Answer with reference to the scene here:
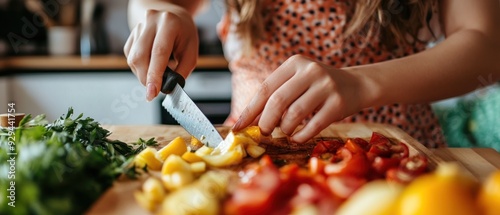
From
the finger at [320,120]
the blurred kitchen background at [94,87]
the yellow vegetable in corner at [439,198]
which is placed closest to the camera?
the yellow vegetable in corner at [439,198]

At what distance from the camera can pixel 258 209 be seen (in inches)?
25.9

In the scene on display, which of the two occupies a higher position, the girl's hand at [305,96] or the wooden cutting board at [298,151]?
the girl's hand at [305,96]

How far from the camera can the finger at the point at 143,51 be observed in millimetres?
1146

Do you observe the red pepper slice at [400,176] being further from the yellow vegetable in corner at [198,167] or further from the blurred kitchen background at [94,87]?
the blurred kitchen background at [94,87]

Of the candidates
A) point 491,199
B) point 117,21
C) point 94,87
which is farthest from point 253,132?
point 117,21

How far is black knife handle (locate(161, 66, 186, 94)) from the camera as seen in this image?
113cm

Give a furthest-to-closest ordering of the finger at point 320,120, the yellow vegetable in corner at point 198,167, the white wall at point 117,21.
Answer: the white wall at point 117,21, the finger at point 320,120, the yellow vegetable in corner at point 198,167

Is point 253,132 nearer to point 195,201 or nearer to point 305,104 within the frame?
point 305,104

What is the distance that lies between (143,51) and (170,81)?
0.09 m

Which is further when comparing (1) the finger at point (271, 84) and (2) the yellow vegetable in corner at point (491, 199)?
(1) the finger at point (271, 84)

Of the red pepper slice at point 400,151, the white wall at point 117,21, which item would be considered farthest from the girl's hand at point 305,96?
the white wall at point 117,21

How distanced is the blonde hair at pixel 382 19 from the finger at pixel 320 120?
443 millimetres

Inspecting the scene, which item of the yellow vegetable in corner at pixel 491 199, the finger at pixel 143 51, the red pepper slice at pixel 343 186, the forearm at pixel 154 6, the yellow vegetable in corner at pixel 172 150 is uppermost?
the forearm at pixel 154 6

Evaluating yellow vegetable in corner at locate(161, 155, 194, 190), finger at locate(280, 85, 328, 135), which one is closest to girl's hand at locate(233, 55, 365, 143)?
finger at locate(280, 85, 328, 135)
